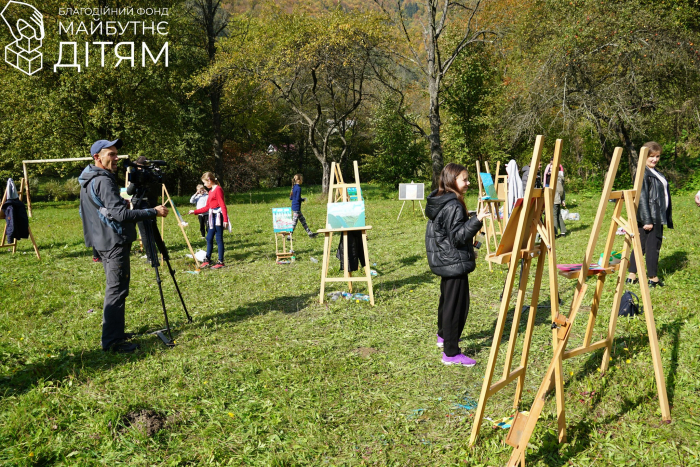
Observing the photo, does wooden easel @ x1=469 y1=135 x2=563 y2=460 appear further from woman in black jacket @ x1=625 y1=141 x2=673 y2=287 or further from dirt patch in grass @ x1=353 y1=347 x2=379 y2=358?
woman in black jacket @ x1=625 y1=141 x2=673 y2=287

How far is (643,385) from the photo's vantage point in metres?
3.96

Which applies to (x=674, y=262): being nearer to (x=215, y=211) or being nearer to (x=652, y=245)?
(x=652, y=245)

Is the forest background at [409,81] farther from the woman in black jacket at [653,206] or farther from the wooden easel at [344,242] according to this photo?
the wooden easel at [344,242]

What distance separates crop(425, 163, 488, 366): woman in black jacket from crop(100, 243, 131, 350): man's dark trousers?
3.32 meters

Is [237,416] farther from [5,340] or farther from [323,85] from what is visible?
[323,85]

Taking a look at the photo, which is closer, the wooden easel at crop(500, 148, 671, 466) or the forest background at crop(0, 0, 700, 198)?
the wooden easel at crop(500, 148, 671, 466)

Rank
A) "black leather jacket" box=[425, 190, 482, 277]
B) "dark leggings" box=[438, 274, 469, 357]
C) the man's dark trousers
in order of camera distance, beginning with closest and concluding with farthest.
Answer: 1. "black leather jacket" box=[425, 190, 482, 277]
2. "dark leggings" box=[438, 274, 469, 357]
3. the man's dark trousers

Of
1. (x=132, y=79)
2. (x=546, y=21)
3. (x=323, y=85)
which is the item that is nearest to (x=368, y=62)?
(x=323, y=85)

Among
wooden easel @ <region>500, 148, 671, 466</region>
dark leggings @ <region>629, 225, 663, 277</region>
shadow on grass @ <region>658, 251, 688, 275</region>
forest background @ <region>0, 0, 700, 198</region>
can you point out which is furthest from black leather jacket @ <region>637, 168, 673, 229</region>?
forest background @ <region>0, 0, 700, 198</region>

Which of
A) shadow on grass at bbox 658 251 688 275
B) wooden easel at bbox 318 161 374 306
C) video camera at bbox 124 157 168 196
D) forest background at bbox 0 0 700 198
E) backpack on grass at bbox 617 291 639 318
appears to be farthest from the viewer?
forest background at bbox 0 0 700 198

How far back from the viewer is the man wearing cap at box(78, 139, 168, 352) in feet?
16.2

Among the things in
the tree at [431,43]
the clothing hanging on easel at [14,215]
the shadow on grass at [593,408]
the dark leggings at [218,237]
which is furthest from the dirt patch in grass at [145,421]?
the tree at [431,43]

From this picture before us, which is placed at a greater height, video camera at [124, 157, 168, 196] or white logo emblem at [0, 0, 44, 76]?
white logo emblem at [0, 0, 44, 76]

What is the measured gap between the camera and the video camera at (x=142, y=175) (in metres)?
5.23
